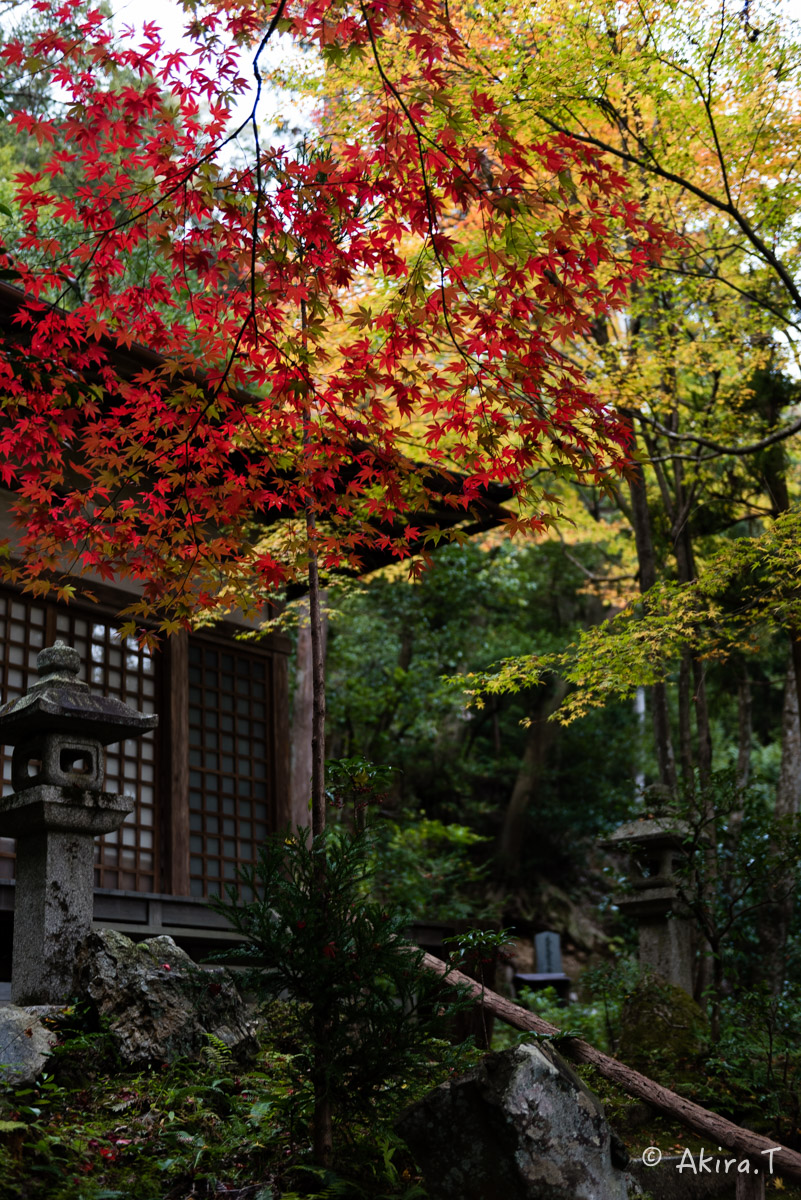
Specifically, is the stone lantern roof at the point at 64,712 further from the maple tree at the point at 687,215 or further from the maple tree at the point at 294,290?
the maple tree at the point at 687,215

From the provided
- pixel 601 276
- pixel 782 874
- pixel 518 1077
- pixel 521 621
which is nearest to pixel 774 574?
pixel 782 874

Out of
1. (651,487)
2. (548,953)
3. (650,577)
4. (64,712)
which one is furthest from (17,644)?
(651,487)

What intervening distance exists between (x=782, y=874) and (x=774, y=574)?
2824 mm

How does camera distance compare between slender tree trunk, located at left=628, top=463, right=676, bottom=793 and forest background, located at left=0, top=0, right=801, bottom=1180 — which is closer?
forest background, located at left=0, top=0, right=801, bottom=1180

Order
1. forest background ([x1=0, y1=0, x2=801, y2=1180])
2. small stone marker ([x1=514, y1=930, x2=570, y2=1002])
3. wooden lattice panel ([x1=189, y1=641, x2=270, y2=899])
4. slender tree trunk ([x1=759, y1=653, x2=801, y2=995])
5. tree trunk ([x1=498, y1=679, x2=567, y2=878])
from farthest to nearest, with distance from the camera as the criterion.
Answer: tree trunk ([x1=498, y1=679, x2=567, y2=878]) < small stone marker ([x1=514, y1=930, x2=570, y2=1002]) < slender tree trunk ([x1=759, y1=653, x2=801, y2=995]) < wooden lattice panel ([x1=189, y1=641, x2=270, y2=899]) < forest background ([x1=0, y1=0, x2=801, y2=1180])

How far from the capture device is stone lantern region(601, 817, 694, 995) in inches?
341

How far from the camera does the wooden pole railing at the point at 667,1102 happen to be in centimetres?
516

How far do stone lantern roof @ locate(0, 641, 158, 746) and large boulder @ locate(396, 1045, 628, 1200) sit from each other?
289 centimetres

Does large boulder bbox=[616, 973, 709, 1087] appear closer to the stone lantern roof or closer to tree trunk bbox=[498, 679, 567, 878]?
the stone lantern roof

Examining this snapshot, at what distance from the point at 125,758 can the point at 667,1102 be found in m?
5.59

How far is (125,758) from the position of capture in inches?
358

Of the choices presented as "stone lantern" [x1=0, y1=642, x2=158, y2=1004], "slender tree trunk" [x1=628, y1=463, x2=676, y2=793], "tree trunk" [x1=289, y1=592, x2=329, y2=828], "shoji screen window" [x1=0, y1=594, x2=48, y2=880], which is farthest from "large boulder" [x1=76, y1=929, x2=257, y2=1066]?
"tree trunk" [x1=289, y1=592, x2=329, y2=828]

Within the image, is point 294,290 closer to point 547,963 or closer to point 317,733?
point 317,733

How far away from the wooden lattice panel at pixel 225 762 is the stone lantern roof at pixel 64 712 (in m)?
3.75
